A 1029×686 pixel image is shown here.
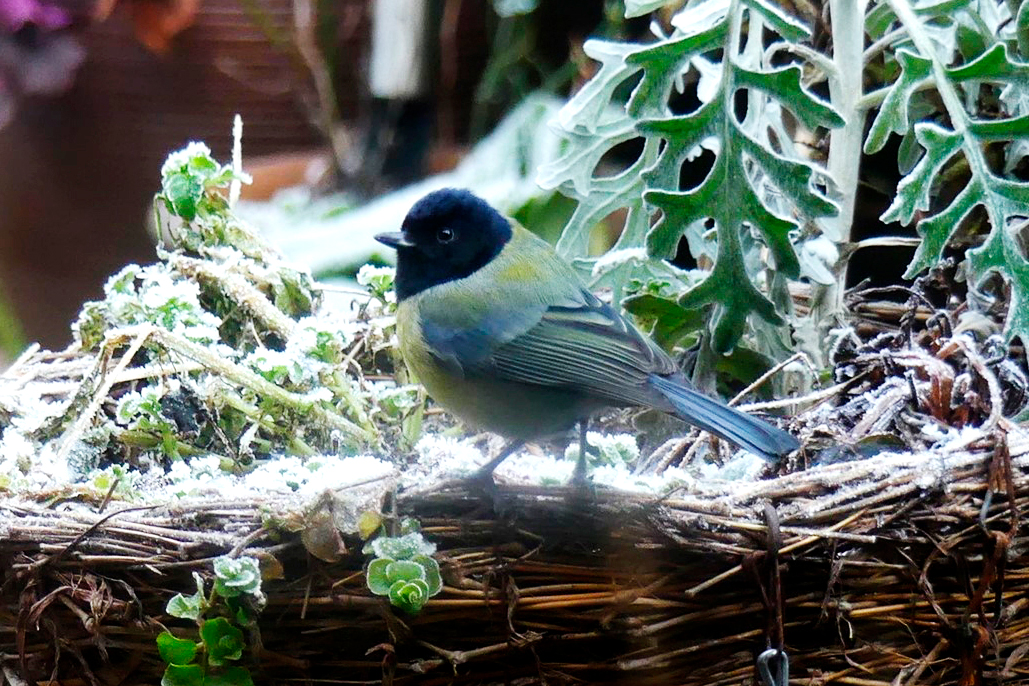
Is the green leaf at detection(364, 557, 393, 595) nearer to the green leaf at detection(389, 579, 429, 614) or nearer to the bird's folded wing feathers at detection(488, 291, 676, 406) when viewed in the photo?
the green leaf at detection(389, 579, 429, 614)

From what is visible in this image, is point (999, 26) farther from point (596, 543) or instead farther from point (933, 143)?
point (596, 543)

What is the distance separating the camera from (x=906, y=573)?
1.20 meters

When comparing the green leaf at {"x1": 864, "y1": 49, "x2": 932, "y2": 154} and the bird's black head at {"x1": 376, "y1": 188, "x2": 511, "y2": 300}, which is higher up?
the green leaf at {"x1": 864, "y1": 49, "x2": 932, "y2": 154}

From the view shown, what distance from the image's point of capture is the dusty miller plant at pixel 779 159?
1.49m

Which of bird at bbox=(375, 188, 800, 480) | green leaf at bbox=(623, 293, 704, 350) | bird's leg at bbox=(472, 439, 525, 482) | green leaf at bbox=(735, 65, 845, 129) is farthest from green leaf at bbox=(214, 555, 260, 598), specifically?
green leaf at bbox=(735, 65, 845, 129)

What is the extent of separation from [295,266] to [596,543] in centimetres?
91

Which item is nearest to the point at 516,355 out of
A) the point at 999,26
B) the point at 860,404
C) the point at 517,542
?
the point at 517,542

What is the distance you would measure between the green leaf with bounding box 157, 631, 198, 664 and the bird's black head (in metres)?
0.71

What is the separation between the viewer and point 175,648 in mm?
1108

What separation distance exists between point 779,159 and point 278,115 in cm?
236

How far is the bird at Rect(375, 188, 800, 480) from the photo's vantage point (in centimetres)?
142

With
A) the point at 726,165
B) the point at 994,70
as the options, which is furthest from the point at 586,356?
the point at 994,70

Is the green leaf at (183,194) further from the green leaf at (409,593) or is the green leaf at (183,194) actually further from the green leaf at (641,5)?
the green leaf at (409,593)

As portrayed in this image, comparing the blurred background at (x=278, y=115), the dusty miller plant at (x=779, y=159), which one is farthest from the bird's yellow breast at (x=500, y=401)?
the blurred background at (x=278, y=115)
